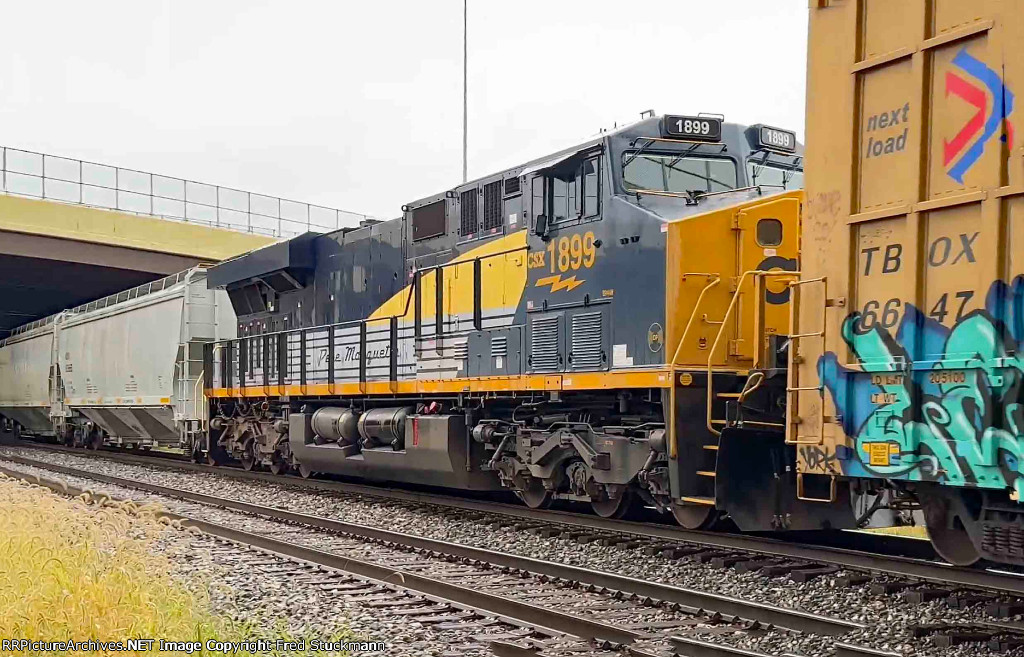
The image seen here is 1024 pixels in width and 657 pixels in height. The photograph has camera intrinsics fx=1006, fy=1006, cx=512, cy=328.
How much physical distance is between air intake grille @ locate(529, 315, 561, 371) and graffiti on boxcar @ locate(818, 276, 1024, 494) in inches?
173

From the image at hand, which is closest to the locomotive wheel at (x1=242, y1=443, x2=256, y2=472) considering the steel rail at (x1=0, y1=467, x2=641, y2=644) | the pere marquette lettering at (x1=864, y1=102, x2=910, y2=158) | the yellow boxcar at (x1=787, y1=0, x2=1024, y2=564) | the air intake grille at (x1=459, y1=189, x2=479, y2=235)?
the steel rail at (x1=0, y1=467, x2=641, y2=644)

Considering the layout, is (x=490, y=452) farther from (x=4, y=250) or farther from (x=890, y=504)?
(x=4, y=250)

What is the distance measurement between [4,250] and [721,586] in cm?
2516

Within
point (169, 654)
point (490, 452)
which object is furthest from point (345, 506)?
point (169, 654)

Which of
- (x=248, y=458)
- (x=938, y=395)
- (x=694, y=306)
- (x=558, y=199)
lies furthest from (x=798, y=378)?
(x=248, y=458)

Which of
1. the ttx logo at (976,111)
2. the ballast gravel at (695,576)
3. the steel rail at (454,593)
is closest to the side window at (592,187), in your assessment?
the ballast gravel at (695,576)

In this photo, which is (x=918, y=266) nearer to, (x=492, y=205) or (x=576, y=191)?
(x=576, y=191)

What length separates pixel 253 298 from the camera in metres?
18.3

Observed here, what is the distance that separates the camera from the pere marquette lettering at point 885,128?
5.75m

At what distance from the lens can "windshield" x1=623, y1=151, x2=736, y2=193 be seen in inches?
384

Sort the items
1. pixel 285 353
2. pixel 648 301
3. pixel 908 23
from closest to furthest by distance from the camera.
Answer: pixel 908 23
pixel 648 301
pixel 285 353

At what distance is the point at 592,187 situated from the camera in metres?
9.95

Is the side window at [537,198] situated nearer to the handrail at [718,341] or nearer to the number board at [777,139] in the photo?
the number board at [777,139]

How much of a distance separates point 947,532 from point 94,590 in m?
4.98
